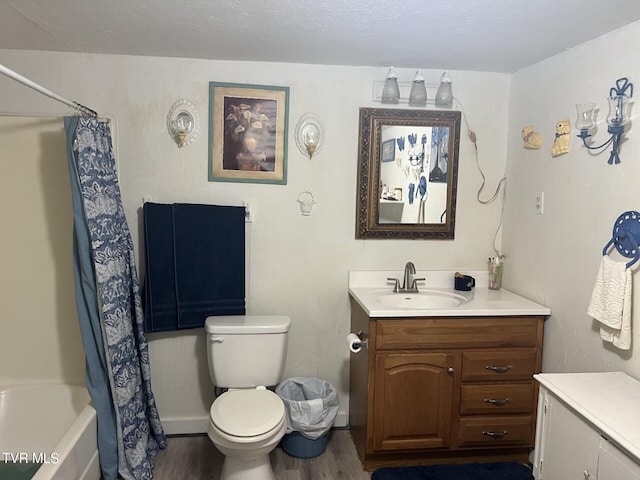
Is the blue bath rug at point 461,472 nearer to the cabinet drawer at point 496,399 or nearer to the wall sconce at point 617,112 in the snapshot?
the cabinet drawer at point 496,399

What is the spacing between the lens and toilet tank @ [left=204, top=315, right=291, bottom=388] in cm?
245

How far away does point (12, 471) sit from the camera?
2248 millimetres

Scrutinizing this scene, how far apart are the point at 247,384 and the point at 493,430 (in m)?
1.31

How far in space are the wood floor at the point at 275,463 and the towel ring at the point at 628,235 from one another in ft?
5.28

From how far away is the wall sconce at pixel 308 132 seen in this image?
2.67 meters

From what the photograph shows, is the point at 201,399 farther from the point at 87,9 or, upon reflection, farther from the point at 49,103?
the point at 87,9

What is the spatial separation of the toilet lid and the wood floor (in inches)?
18.3

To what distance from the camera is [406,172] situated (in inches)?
108

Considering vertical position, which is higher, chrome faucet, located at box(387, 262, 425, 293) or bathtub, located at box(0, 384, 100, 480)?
chrome faucet, located at box(387, 262, 425, 293)

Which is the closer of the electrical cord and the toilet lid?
the toilet lid

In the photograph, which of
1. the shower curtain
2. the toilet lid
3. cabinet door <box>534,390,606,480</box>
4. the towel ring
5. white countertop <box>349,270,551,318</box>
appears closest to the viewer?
cabinet door <box>534,390,606,480</box>

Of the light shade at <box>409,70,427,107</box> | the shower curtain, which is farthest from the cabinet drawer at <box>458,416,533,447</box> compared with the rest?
the light shade at <box>409,70,427,107</box>

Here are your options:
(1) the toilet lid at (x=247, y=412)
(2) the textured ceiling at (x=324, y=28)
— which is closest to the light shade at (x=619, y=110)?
(2) the textured ceiling at (x=324, y=28)

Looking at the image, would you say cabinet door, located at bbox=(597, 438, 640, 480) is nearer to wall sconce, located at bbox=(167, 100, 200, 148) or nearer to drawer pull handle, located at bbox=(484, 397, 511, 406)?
drawer pull handle, located at bbox=(484, 397, 511, 406)
